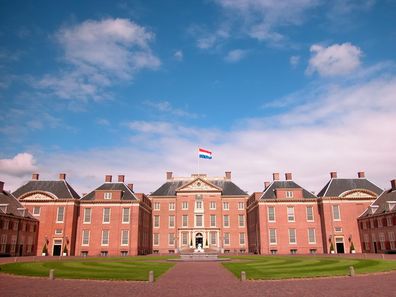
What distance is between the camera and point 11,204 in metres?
47.5

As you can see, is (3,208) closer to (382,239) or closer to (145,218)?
(145,218)

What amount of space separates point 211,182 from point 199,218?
753cm

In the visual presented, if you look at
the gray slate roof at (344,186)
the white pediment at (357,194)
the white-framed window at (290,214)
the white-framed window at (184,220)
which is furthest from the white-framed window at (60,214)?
the white pediment at (357,194)

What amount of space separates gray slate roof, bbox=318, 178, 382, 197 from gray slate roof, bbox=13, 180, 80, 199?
40.5m

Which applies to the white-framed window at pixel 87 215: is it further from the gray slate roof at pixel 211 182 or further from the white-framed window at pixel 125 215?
the gray slate roof at pixel 211 182

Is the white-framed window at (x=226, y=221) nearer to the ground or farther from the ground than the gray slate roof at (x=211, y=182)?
nearer to the ground

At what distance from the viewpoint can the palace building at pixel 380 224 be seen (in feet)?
143

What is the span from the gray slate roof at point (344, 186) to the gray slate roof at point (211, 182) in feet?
50.7

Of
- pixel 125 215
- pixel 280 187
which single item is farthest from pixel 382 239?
pixel 125 215

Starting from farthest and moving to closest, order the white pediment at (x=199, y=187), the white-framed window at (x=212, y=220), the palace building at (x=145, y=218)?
the white pediment at (x=199, y=187)
the white-framed window at (x=212, y=220)
the palace building at (x=145, y=218)

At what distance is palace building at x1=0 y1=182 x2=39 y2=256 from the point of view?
4359 centimetres

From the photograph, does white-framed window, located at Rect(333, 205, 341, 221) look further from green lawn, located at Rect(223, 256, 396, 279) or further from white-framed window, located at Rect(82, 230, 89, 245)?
white-framed window, located at Rect(82, 230, 89, 245)

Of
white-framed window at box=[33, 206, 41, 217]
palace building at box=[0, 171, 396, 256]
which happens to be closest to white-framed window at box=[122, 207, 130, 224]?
palace building at box=[0, 171, 396, 256]

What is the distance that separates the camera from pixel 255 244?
185 feet
